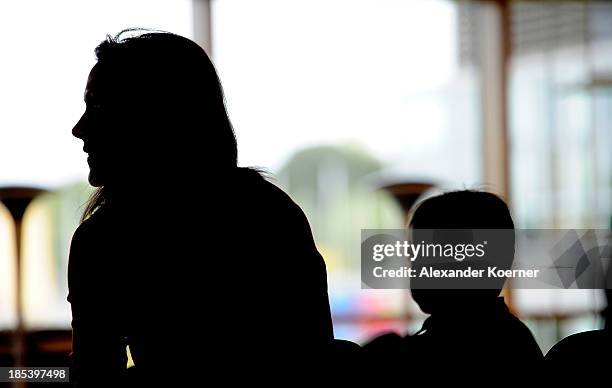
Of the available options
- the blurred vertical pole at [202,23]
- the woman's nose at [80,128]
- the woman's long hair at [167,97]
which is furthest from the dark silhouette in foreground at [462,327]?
the blurred vertical pole at [202,23]

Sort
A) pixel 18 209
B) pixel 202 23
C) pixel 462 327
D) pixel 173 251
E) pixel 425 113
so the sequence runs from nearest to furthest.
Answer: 1. pixel 173 251
2. pixel 462 327
3. pixel 18 209
4. pixel 202 23
5. pixel 425 113

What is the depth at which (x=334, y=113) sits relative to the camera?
448cm

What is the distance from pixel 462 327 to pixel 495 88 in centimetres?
364

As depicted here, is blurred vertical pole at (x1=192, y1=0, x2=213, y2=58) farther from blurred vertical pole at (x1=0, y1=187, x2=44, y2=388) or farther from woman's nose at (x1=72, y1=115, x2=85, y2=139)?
woman's nose at (x1=72, y1=115, x2=85, y2=139)

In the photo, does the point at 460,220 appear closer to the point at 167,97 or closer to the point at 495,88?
the point at 167,97

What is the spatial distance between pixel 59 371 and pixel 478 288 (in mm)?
1000

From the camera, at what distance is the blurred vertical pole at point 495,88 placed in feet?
14.9

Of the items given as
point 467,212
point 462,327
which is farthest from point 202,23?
point 462,327

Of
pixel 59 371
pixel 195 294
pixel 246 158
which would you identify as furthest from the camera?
pixel 246 158

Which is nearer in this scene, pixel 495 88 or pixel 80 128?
pixel 80 128

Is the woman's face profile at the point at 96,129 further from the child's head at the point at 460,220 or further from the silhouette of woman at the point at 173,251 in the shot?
the child's head at the point at 460,220

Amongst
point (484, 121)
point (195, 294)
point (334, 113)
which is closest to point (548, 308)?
point (484, 121)

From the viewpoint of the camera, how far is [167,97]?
101 centimetres

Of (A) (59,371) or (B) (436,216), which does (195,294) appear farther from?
(A) (59,371)
